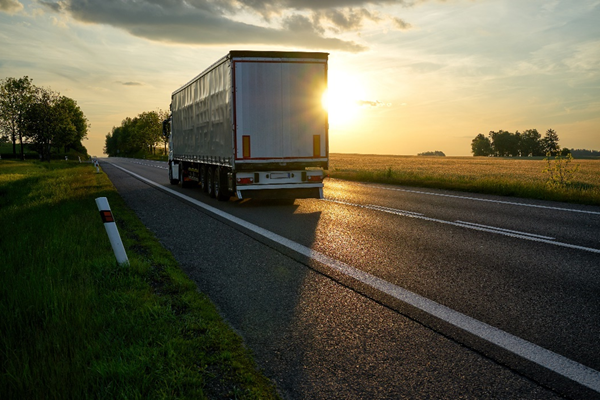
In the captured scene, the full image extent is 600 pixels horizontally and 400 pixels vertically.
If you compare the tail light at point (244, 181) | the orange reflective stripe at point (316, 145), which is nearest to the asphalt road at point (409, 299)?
the tail light at point (244, 181)

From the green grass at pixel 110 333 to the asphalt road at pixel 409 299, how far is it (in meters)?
0.30

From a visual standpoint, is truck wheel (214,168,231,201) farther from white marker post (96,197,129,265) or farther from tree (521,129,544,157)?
tree (521,129,544,157)

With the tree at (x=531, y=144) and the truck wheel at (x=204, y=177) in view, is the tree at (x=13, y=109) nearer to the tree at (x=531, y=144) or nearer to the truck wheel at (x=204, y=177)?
the truck wheel at (x=204, y=177)

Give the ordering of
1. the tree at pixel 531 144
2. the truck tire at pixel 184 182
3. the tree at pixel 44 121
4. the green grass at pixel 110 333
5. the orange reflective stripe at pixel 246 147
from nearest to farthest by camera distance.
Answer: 1. the green grass at pixel 110 333
2. the orange reflective stripe at pixel 246 147
3. the truck tire at pixel 184 182
4. the tree at pixel 44 121
5. the tree at pixel 531 144

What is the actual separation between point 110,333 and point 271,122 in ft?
30.0

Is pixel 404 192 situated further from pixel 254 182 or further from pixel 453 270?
pixel 453 270

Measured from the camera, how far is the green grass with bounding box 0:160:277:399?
291cm

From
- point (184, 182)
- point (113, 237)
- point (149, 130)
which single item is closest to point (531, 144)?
point (149, 130)

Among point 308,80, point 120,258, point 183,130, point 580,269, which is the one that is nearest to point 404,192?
point 308,80

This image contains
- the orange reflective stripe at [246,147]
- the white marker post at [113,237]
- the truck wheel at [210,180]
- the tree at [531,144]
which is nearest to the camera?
the white marker post at [113,237]

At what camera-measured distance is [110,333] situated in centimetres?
368

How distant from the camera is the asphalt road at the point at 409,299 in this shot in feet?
10.3

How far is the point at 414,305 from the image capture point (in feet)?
14.7

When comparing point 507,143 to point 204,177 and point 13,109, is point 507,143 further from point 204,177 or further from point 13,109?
point 204,177
